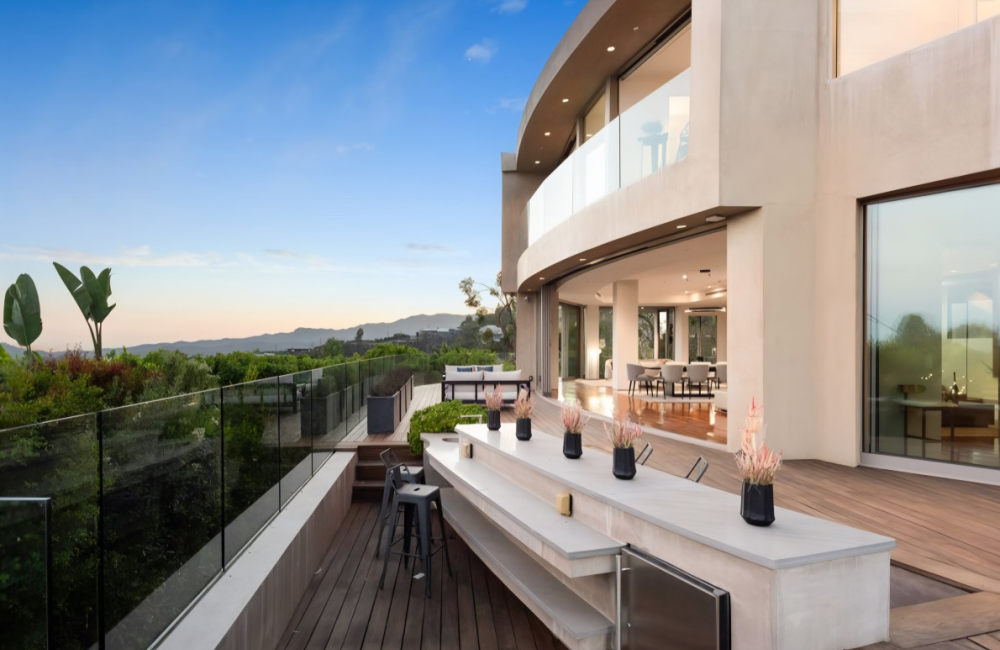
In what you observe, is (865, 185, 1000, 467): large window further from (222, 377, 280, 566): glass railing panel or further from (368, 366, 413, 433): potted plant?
(368, 366, 413, 433): potted plant

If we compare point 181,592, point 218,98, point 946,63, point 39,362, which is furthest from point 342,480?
point 218,98

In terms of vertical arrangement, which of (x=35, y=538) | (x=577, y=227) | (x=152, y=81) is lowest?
(x=35, y=538)

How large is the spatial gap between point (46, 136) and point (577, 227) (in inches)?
779

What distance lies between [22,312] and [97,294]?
1401 mm

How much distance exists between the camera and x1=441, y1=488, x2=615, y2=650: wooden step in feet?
10.0

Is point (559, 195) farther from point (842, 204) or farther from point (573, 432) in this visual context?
point (573, 432)

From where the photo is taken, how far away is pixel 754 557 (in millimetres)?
2197

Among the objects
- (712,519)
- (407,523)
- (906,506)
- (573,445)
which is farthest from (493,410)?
(906,506)

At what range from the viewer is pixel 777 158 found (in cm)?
663

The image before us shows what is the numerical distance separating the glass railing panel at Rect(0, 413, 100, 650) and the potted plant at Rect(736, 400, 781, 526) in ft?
9.33

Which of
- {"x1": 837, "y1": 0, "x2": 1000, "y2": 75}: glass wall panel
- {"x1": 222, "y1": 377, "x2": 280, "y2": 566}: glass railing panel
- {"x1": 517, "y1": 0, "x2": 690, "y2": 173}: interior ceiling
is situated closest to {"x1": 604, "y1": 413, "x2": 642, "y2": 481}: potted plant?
{"x1": 222, "y1": 377, "x2": 280, "y2": 566}: glass railing panel

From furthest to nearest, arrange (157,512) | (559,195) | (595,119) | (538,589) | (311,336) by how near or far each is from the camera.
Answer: (311,336) → (595,119) → (559,195) → (538,589) → (157,512)

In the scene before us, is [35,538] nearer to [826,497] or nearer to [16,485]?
[16,485]

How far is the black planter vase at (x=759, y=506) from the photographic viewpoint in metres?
2.58
